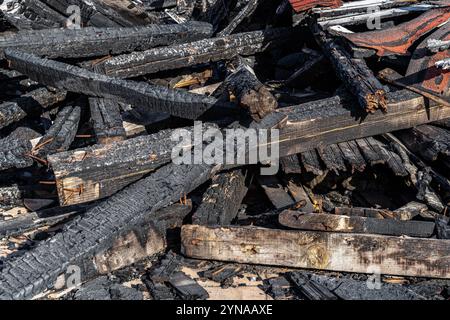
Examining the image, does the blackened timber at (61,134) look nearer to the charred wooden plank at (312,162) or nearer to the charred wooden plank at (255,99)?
the charred wooden plank at (255,99)

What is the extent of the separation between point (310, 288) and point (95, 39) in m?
4.16

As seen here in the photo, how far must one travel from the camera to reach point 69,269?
4.88 m

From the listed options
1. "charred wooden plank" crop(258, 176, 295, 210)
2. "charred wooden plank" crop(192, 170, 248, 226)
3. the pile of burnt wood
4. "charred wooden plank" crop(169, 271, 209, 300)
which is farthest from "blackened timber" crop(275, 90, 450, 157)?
"charred wooden plank" crop(169, 271, 209, 300)

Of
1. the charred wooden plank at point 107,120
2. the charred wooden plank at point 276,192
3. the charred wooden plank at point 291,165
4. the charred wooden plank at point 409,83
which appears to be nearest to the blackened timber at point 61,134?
the charred wooden plank at point 107,120

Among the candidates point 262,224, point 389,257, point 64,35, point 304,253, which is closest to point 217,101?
point 262,224

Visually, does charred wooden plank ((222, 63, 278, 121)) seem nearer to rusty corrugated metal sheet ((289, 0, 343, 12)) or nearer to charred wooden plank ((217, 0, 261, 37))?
rusty corrugated metal sheet ((289, 0, 343, 12))

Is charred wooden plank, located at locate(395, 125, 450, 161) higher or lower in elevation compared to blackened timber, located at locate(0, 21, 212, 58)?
lower

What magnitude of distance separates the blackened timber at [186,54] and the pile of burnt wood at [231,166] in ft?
0.06

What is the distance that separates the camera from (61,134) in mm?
6461

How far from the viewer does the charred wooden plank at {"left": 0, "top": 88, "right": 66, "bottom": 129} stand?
22.7 ft

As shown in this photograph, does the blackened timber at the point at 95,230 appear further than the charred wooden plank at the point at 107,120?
No

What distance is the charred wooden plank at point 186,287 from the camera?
503 cm

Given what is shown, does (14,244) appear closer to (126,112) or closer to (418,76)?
(126,112)

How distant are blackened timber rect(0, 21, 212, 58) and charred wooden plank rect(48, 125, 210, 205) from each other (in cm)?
235
